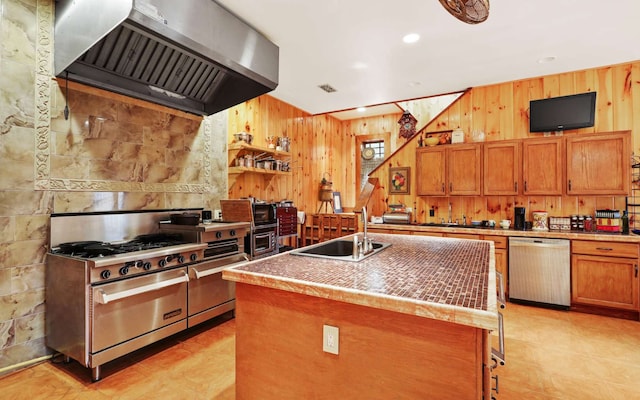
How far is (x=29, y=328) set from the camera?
2.38 metres

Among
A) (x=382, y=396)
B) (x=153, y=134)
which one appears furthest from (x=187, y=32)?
(x=382, y=396)

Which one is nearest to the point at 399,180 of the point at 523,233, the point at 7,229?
the point at 523,233

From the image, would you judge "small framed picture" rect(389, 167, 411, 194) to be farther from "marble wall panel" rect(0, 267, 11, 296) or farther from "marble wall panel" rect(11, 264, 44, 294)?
"marble wall panel" rect(0, 267, 11, 296)

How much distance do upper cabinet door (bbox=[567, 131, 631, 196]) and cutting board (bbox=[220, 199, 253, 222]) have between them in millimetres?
3846

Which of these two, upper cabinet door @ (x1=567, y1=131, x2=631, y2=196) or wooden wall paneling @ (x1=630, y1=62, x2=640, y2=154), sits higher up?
wooden wall paneling @ (x1=630, y1=62, x2=640, y2=154)

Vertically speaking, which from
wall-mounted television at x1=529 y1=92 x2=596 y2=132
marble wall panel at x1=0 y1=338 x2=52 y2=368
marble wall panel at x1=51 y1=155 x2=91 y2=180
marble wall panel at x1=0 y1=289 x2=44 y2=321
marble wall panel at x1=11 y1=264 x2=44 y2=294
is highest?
wall-mounted television at x1=529 y1=92 x2=596 y2=132

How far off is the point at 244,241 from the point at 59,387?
6.21ft

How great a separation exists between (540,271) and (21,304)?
198 inches

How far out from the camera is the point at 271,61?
308cm

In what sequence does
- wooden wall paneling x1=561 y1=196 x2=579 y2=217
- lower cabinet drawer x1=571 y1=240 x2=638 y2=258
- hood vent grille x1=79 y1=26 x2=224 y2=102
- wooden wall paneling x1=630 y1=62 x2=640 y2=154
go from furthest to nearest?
wooden wall paneling x1=561 y1=196 x2=579 y2=217 < wooden wall paneling x1=630 y1=62 x2=640 y2=154 < lower cabinet drawer x1=571 y1=240 x2=638 y2=258 < hood vent grille x1=79 y1=26 x2=224 y2=102

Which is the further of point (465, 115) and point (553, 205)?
point (465, 115)

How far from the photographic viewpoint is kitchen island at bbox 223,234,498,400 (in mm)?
1107

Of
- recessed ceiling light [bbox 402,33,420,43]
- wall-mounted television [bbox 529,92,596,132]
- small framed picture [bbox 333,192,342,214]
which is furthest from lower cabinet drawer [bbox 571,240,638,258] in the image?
small framed picture [bbox 333,192,342,214]

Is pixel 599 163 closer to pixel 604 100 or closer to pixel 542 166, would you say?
pixel 542 166
